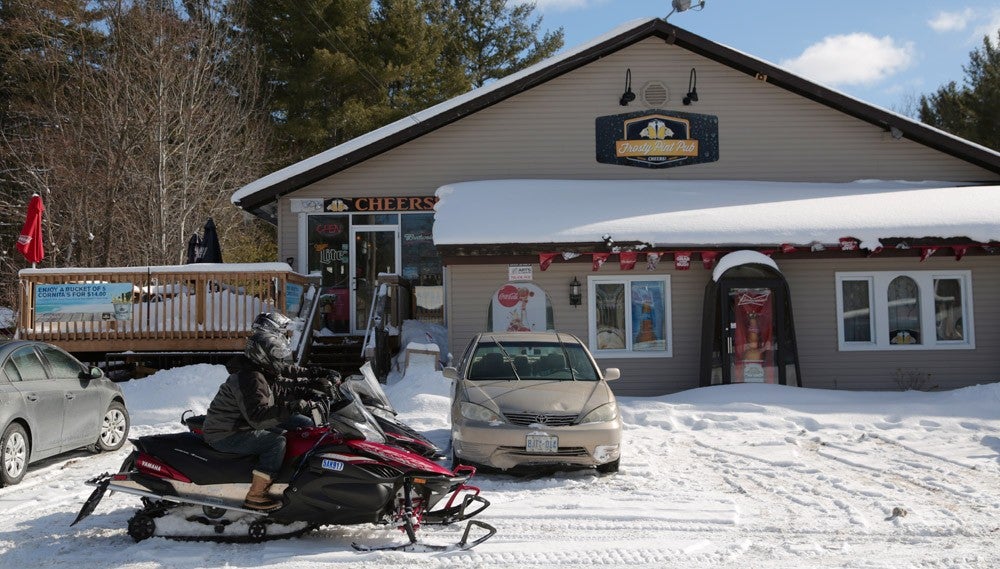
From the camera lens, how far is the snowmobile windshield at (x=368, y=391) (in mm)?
6055

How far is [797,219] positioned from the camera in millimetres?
14344

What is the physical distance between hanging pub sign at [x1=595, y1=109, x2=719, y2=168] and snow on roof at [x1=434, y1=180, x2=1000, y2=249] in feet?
1.94

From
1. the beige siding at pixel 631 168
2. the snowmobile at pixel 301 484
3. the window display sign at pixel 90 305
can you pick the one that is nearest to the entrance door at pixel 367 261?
the beige siding at pixel 631 168

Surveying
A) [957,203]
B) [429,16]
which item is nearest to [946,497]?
[957,203]

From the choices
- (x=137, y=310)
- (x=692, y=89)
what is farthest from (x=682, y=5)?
(x=137, y=310)

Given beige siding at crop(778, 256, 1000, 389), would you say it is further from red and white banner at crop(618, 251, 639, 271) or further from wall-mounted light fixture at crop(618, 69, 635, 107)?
wall-mounted light fixture at crop(618, 69, 635, 107)

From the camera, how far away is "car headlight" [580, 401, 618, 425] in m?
8.27

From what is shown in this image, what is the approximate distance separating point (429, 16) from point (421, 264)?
19852 millimetres

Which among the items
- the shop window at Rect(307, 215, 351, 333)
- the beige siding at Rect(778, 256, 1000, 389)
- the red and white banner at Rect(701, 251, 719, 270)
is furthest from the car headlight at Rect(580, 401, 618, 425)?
the shop window at Rect(307, 215, 351, 333)

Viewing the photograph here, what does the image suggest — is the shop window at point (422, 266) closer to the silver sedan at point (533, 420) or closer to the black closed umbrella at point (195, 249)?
the black closed umbrella at point (195, 249)

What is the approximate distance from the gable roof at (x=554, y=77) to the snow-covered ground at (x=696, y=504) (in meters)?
5.52

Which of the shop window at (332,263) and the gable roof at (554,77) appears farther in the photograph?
the shop window at (332,263)

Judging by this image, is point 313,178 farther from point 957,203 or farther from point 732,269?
point 957,203

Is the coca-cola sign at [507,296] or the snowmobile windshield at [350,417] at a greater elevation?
the coca-cola sign at [507,296]
